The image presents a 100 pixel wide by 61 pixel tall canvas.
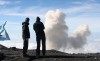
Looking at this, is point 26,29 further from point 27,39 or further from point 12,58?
point 12,58

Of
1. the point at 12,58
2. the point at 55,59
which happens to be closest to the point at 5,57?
the point at 12,58

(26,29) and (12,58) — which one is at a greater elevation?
(26,29)

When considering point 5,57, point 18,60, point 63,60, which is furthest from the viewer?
point 5,57

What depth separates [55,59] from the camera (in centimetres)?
2395

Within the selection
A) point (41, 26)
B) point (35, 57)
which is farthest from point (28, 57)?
point (41, 26)

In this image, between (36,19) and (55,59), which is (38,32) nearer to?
(36,19)

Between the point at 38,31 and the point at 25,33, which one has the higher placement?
the point at 38,31

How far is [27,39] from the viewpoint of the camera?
1023 inches

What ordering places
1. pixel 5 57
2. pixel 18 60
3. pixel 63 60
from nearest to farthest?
pixel 63 60
pixel 18 60
pixel 5 57

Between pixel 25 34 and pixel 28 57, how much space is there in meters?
1.49

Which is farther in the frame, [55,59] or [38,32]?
[38,32]

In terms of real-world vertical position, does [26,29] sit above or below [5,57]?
above

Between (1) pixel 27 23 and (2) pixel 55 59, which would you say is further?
(1) pixel 27 23

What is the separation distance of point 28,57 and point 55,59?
2257 millimetres
